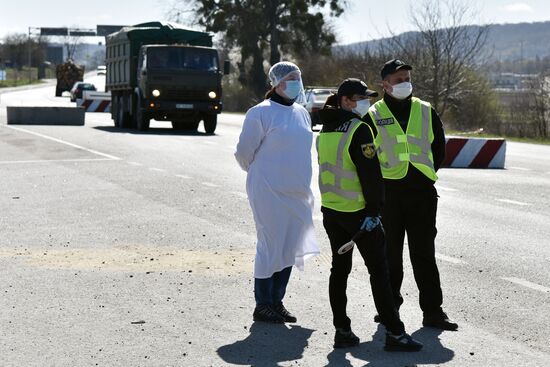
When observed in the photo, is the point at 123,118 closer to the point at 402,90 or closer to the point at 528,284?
the point at 528,284

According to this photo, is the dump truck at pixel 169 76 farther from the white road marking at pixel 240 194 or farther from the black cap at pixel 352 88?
the black cap at pixel 352 88

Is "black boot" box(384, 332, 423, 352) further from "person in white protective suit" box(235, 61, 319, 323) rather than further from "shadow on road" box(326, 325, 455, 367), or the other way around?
"person in white protective suit" box(235, 61, 319, 323)

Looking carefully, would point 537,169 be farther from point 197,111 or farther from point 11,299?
point 11,299

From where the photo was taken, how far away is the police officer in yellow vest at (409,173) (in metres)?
7.66

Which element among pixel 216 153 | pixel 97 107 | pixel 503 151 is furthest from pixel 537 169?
pixel 97 107

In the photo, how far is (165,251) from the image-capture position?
35.6 feet

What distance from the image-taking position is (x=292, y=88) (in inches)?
303

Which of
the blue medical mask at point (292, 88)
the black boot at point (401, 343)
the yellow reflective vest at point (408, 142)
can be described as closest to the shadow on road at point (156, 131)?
the blue medical mask at point (292, 88)

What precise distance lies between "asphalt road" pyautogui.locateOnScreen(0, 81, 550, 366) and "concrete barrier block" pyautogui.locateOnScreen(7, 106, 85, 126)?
64.0 ft

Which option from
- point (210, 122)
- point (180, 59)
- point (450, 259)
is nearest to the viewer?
point (450, 259)

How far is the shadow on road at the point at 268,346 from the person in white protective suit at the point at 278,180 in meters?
0.22

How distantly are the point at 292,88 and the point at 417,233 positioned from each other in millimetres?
1267

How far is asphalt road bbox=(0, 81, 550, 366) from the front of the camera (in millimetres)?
6891

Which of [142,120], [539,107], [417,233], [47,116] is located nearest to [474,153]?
[142,120]
